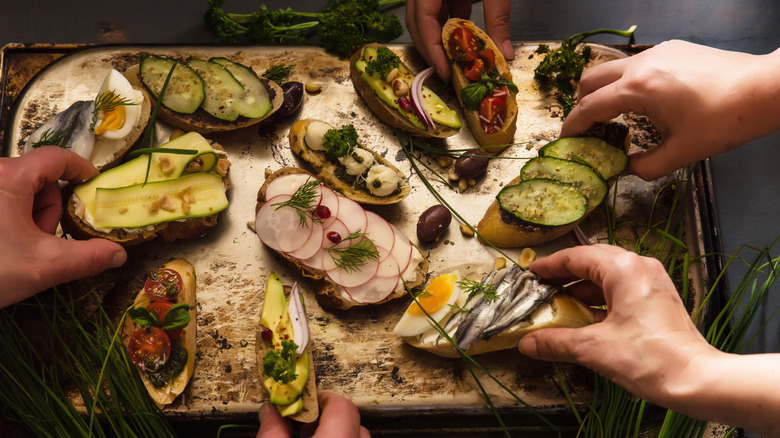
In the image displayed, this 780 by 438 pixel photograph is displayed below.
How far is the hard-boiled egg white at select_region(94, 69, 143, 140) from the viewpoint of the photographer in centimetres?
320

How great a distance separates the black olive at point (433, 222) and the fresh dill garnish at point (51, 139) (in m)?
1.98

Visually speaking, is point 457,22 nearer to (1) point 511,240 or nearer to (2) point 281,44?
(2) point 281,44

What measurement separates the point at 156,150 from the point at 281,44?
1132 mm

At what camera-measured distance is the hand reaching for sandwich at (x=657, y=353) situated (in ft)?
7.02

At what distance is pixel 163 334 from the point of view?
298cm

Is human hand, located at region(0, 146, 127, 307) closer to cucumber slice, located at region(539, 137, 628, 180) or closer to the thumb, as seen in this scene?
the thumb

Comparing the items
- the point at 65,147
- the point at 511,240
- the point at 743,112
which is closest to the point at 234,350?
the point at 65,147

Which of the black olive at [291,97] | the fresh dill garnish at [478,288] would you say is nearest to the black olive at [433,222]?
the fresh dill garnish at [478,288]

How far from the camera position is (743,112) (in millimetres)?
2809

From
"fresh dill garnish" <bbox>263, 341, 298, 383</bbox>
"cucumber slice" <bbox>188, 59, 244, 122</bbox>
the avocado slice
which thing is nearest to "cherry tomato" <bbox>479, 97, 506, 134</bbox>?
the avocado slice

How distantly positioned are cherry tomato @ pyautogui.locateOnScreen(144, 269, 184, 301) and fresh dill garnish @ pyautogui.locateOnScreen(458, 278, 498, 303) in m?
1.51

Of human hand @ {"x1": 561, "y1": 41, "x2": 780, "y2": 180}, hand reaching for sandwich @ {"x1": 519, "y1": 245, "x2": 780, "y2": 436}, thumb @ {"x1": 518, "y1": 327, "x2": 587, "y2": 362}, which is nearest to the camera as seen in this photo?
hand reaching for sandwich @ {"x1": 519, "y1": 245, "x2": 780, "y2": 436}

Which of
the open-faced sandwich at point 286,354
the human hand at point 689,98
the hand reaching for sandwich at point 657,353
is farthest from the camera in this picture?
the open-faced sandwich at point 286,354

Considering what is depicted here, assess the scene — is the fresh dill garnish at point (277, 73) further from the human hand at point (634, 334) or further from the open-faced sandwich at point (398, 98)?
the human hand at point (634, 334)
